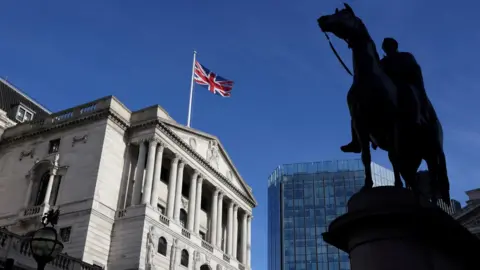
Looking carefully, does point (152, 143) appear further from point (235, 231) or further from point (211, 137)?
point (235, 231)

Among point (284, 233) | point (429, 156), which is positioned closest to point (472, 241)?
point (429, 156)

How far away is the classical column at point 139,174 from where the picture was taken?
44.6 m

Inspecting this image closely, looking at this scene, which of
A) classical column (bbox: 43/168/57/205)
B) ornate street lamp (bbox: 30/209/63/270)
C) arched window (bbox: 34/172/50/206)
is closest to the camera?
ornate street lamp (bbox: 30/209/63/270)

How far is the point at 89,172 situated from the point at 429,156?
3786cm

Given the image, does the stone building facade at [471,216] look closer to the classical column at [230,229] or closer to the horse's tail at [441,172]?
the classical column at [230,229]

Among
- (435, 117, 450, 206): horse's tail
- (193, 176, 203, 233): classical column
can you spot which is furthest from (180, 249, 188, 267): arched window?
(435, 117, 450, 206): horse's tail

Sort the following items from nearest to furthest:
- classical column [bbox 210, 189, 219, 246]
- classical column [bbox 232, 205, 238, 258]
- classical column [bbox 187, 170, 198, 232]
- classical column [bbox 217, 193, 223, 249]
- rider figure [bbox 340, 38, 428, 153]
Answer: rider figure [bbox 340, 38, 428, 153] < classical column [bbox 187, 170, 198, 232] < classical column [bbox 210, 189, 219, 246] < classical column [bbox 217, 193, 223, 249] < classical column [bbox 232, 205, 238, 258]

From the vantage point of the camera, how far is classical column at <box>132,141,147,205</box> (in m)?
44.6

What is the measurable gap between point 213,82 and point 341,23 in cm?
4516

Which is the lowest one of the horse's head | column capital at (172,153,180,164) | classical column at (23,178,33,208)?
the horse's head

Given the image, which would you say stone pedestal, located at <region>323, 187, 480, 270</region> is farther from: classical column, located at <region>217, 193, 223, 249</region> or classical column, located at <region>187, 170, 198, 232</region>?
classical column, located at <region>217, 193, 223, 249</region>

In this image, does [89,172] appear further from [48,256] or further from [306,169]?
[306,169]

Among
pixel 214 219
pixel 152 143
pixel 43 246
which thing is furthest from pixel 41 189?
pixel 43 246

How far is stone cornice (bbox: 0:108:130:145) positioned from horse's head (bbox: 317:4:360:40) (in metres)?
38.1
